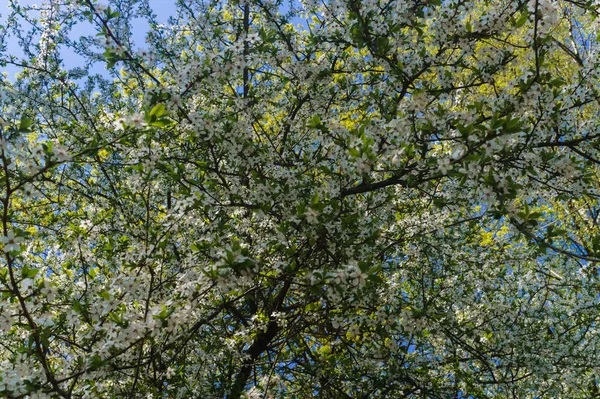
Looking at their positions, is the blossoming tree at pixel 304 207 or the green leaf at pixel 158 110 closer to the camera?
the green leaf at pixel 158 110

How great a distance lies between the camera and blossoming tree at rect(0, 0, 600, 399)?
3.58 metres

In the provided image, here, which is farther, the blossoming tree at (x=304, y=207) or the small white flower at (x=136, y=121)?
the blossoming tree at (x=304, y=207)

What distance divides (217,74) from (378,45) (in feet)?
5.07

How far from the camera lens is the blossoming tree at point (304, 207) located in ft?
11.8

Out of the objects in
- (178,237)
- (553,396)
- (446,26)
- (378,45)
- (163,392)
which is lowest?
(163,392)

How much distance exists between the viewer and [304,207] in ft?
12.6

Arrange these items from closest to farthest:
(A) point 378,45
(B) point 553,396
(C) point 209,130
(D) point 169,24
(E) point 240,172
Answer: (C) point 209,130 → (A) point 378,45 → (E) point 240,172 → (B) point 553,396 → (D) point 169,24

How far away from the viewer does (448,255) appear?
6.23 m

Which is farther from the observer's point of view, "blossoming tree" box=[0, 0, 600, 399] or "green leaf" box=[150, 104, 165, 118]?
"blossoming tree" box=[0, 0, 600, 399]

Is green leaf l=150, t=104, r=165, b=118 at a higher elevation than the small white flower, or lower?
higher

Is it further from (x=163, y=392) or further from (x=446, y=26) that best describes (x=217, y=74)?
(x=163, y=392)

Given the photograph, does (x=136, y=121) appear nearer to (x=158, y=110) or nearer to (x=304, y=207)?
(x=158, y=110)

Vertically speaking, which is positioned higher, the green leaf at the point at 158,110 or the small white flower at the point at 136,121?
the green leaf at the point at 158,110

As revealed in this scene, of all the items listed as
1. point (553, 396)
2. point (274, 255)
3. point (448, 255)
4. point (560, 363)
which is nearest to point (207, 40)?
point (274, 255)
